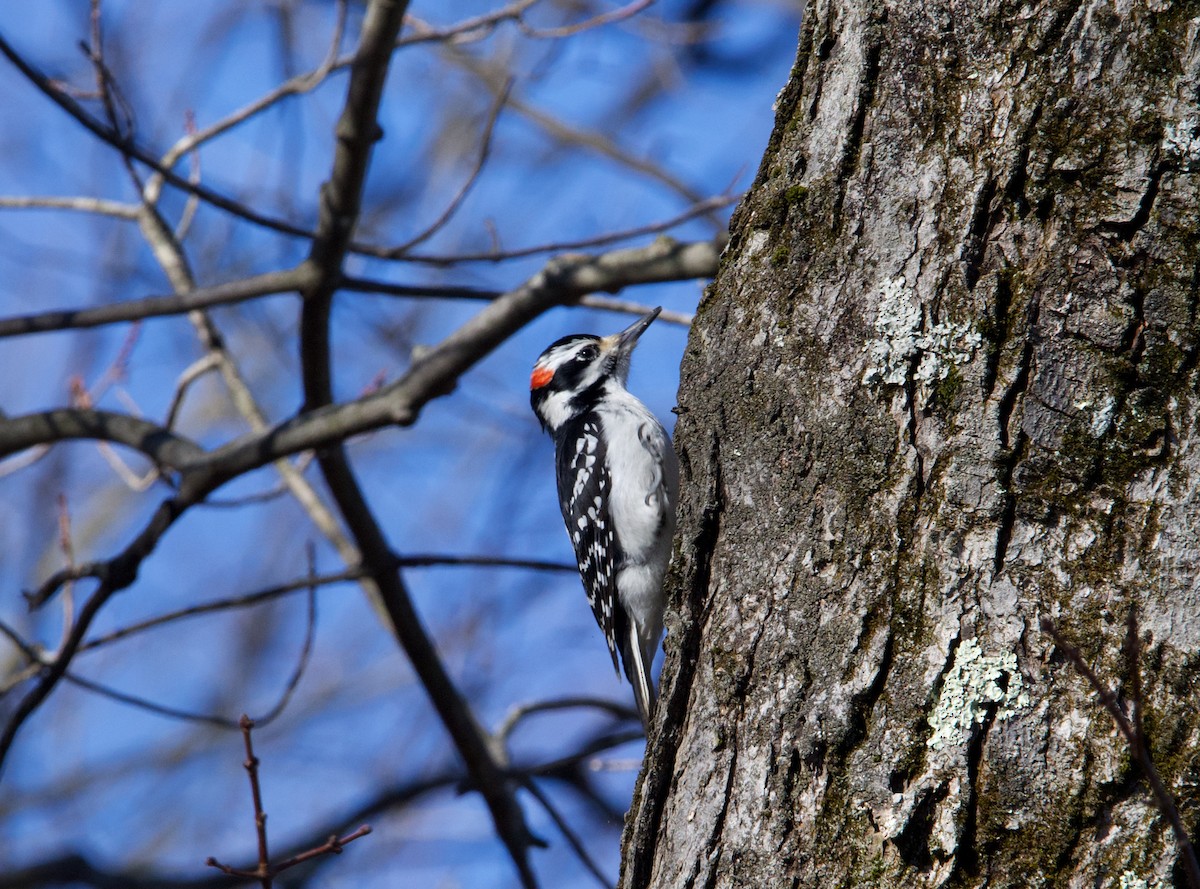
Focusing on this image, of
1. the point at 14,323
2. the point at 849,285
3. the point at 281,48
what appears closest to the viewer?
the point at 849,285

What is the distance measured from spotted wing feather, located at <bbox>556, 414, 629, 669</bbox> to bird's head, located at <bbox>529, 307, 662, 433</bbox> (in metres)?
0.34

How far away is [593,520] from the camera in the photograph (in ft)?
16.3

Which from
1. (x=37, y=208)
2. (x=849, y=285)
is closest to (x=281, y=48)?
(x=37, y=208)

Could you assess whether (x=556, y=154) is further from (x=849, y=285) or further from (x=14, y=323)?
(x=849, y=285)

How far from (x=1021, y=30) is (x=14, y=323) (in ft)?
11.9

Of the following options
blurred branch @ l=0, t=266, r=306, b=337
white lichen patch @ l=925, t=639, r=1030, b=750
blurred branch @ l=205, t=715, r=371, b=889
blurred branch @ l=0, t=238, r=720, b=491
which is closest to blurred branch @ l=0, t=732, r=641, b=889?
blurred branch @ l=0, t=238, r=720, b=491

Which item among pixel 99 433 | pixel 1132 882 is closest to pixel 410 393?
pixel 99 433

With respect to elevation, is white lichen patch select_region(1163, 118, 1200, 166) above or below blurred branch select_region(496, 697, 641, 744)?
below

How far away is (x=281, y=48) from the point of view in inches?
264

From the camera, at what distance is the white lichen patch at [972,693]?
1.85m

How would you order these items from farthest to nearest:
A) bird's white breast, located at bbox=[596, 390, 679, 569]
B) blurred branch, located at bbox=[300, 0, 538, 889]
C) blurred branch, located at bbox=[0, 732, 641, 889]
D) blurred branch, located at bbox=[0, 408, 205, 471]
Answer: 1. blurred branch, located at bbox=[0, 732, 641, 889]
2. bird's white breast, located at bbox=[596, 390, 679, 569]
3. blurred branch, located at bbox=[0, 408, 205, 471]
4. blurred branch, located at bbox=[300, 0, 538, 889]

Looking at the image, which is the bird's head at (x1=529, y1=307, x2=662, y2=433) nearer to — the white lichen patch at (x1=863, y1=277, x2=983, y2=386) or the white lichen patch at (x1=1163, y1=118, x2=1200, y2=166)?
the white lichen patch at (x1=863, y1=277, x2=983, y2=386)

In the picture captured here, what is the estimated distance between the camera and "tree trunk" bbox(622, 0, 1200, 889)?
182 cm

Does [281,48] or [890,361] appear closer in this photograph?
[890,361]
